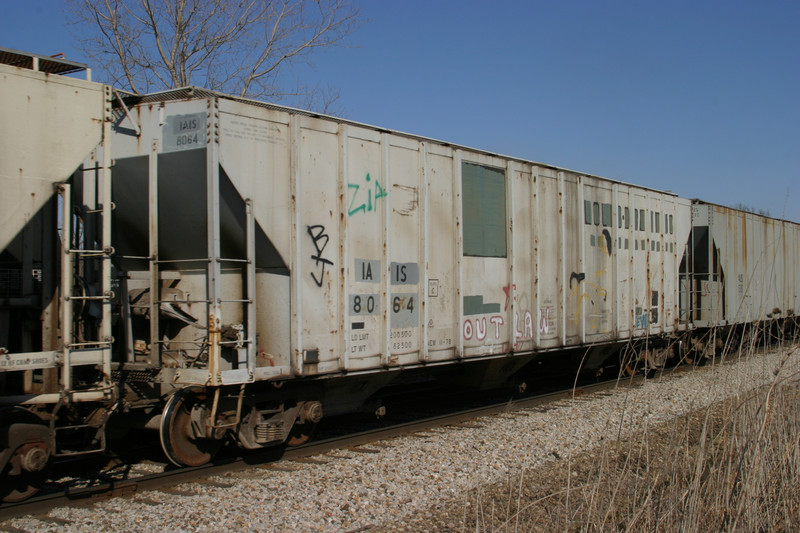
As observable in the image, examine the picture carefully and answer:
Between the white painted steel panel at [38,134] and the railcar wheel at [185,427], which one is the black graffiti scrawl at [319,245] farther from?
the white painted steel panel at [38,134]

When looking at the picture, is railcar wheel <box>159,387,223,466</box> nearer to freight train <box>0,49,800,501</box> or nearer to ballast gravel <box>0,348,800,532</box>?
freight train <box>0,49,800,501</box>

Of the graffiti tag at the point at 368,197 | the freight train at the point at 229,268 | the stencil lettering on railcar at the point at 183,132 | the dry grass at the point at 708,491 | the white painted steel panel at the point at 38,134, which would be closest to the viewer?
the dry grass at the point at 708,491

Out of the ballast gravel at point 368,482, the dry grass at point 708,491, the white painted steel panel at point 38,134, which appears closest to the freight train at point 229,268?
the white painted steel panel at point 38,134

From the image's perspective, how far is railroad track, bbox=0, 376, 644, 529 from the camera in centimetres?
566

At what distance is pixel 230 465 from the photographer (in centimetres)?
694

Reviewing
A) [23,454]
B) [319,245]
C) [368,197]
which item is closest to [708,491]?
[319,245]

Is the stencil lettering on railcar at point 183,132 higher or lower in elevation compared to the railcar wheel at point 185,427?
higher

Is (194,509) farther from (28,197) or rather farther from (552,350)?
(552,350)

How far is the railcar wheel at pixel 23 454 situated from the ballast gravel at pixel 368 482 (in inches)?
13.8

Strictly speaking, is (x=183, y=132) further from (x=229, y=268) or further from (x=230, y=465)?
(x=230, y=465)

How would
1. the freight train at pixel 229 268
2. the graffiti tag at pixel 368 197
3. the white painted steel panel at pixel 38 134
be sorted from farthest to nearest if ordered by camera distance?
the graffiti tag at pixel 368 197
the freight train at pixel 229 268
the white painted steel panel at pixel 38 134

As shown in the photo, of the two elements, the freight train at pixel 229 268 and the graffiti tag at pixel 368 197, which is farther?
the graffiti tag at pixel 368 197

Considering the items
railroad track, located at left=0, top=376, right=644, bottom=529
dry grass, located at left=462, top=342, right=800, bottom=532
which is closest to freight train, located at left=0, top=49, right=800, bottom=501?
railroad track, located at left=0, top=376, right=644, bottom=529

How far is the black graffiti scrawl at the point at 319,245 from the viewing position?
7207mm
